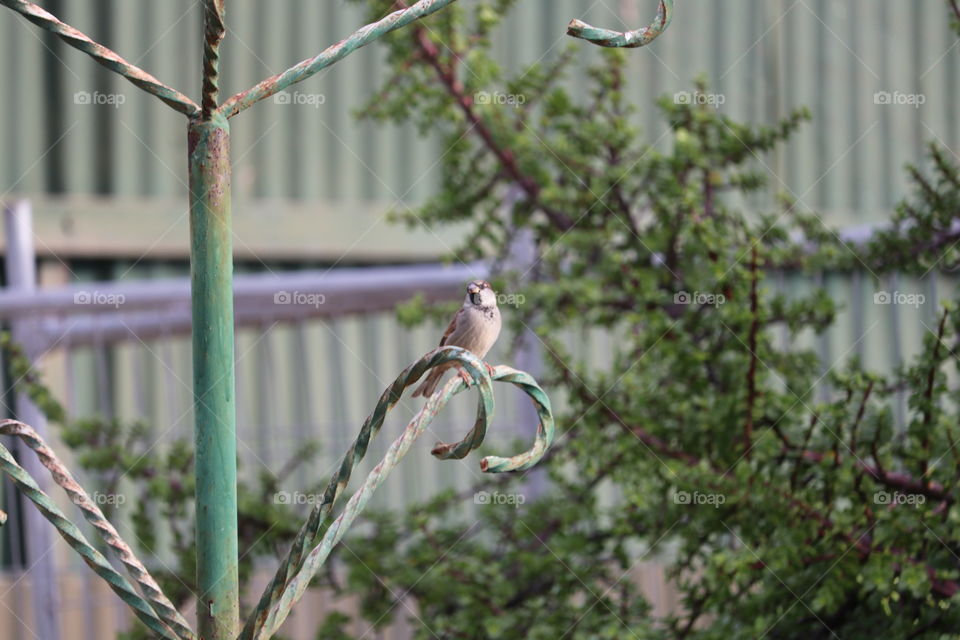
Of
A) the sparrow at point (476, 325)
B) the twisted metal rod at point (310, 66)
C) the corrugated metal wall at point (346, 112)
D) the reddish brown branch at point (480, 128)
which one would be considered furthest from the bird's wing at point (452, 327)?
the corrugated metal wall at point (346, 112)

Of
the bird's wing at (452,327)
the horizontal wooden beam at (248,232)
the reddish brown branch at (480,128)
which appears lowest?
the horizontal wooden beam at (248,232)

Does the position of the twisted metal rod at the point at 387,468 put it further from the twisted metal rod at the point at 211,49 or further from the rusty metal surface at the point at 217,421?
the twisted metal rod at the point at 211,49

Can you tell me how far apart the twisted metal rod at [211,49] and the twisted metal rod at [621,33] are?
16.4 inches

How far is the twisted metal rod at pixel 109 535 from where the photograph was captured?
1.28 m

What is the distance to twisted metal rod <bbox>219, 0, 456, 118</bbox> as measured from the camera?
4.37ft

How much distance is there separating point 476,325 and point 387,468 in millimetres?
1136

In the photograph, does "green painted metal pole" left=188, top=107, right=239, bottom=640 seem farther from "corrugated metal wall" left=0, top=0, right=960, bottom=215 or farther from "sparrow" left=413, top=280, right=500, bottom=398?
"corrugated metal wall" left=0, top=0, right=960, bottom=215

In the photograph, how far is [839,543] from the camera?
2506 millimetres

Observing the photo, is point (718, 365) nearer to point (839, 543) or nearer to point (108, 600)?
point (839, 543)

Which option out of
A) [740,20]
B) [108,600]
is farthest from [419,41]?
[740,20]

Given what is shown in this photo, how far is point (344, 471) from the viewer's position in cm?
134

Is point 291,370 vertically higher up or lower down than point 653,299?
lower down

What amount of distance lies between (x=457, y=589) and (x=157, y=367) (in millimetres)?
3270

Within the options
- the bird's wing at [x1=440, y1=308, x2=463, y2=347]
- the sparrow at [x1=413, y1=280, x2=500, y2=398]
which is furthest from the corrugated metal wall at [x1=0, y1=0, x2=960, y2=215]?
the sparrow at [x1=413, y1=280, x2=500, y2=398]
